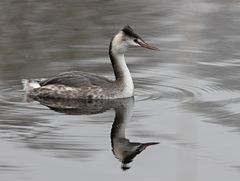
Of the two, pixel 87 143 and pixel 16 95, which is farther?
pixel 16 95

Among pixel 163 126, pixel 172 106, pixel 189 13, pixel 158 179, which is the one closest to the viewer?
pixel 158 179

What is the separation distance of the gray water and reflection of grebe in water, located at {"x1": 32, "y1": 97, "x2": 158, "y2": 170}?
0.06m

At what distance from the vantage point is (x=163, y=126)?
10.5 meters

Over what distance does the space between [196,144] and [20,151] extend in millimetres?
1630

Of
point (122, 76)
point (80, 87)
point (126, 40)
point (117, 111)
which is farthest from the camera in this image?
point (126, 40)

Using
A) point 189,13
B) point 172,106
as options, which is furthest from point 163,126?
point 189,13

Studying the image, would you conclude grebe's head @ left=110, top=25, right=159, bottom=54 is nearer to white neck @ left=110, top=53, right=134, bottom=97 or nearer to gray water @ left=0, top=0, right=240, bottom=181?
white neck @ left=110, top=53, right=134, bottom=97

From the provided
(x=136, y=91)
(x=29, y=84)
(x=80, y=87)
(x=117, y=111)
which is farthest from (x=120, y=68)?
(x=29, y=84)

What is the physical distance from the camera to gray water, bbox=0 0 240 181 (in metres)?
9.02

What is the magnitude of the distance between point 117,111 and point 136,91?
921mm

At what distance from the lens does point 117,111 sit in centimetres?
1139

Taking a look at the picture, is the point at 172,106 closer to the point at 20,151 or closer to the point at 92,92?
the point at 92,92

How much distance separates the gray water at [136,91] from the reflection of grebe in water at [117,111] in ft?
0.20

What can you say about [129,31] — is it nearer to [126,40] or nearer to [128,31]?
[128,31]
